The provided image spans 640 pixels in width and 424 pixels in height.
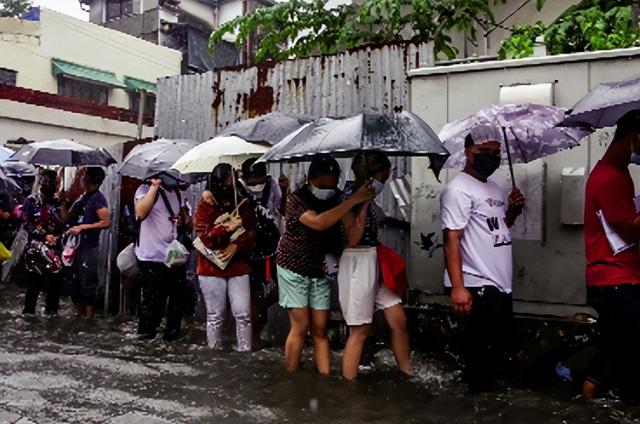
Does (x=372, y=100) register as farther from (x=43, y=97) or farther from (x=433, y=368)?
(x=43, y=97)

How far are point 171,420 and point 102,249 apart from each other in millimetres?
5140

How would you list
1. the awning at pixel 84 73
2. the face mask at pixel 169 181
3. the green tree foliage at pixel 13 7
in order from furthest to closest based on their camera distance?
the green tree foliage at pixel 13 7, the awning at pixel 84 73, the face mask at pixel 169 181

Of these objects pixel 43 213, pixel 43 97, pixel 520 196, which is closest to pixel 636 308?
pixel 520 196

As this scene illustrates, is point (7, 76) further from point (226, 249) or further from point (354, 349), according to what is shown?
point (354, 349)

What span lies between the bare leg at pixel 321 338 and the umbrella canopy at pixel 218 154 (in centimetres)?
163

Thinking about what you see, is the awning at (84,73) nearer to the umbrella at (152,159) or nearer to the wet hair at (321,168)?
the umbrella at (152,159)

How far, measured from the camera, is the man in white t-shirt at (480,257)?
4555 millimetres

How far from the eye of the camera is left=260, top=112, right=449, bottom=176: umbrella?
4344 mm

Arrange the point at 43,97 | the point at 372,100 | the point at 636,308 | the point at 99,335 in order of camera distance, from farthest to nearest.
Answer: the point at 43,97 < the point at 99,335 < the point at 372,100 < the point at 636,308

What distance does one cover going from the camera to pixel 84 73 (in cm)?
2605

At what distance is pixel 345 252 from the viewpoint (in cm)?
494

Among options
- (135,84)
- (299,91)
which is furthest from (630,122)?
(135,84)

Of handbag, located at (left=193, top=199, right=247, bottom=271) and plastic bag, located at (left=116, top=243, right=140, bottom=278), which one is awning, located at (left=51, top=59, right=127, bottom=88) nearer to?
plastic bag, located at (left=116, top=243, right=140, bottom=278)

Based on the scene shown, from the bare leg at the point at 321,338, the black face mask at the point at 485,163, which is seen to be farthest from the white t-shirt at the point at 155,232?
the black face mask at the point at 485,163
